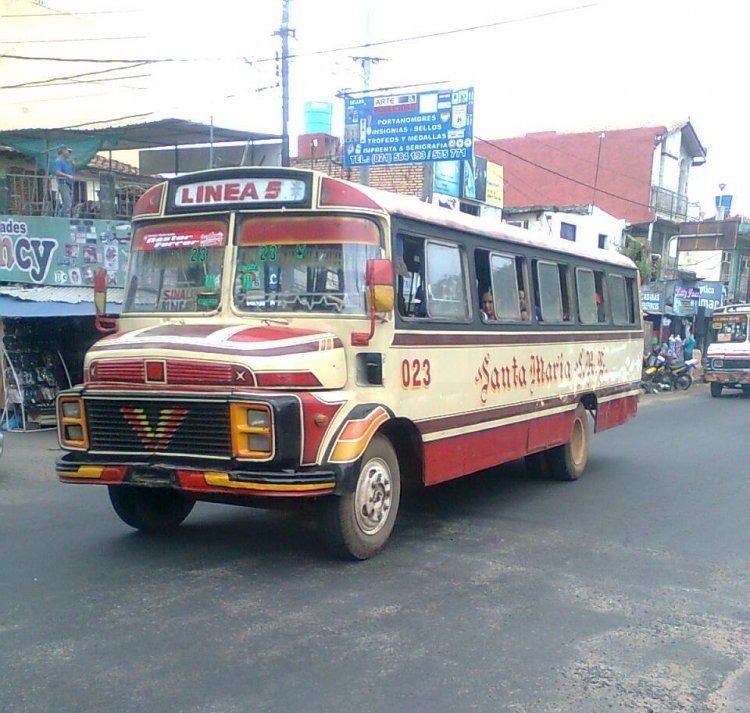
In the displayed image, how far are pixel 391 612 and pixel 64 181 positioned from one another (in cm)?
1196

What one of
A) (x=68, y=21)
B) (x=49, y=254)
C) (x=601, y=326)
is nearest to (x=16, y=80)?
(x=68, y=21)

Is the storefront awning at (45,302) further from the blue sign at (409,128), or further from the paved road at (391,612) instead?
the blue sign at (409,128)

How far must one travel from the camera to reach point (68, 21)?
81.7 ft

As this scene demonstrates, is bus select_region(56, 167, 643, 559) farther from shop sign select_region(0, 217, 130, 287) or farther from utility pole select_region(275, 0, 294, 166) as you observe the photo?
utility pole select_region(275, 0, 294, 166)

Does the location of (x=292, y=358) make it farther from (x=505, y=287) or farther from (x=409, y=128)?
(x=409, y=128)

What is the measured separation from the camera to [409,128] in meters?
17.6

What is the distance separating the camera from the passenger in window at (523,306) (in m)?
8.68

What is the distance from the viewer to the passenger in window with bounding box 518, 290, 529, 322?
8680mm

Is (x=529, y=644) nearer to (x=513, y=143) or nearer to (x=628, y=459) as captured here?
(x=628, y=459)

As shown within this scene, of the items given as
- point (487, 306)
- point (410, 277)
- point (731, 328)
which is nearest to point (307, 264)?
point (410, 277)

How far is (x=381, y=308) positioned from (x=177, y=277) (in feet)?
5.82

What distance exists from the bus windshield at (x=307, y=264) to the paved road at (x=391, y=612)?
6.23 feet

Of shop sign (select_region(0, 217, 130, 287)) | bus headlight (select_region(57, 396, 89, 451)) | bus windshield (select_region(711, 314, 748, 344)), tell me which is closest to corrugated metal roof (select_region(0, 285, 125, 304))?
shop sign (select_region(0, 217, 130, 287))

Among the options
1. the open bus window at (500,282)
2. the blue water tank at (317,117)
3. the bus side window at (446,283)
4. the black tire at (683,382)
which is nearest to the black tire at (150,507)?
the bus side window at (446,283)
